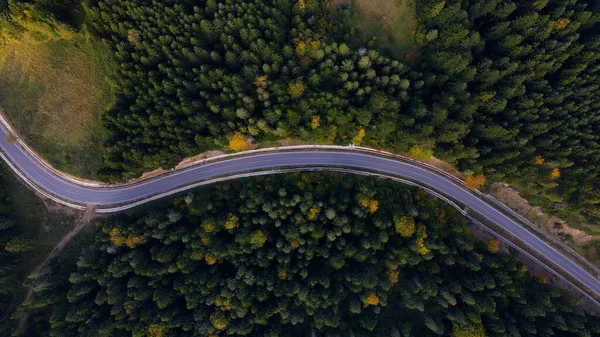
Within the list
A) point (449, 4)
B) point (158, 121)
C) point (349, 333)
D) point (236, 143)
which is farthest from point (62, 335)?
point (449, 4)

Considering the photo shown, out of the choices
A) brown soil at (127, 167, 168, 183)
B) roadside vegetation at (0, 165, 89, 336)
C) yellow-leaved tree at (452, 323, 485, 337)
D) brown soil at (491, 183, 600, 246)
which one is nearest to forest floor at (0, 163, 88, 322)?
roadside vegetation at (0, 165, 89, 336)

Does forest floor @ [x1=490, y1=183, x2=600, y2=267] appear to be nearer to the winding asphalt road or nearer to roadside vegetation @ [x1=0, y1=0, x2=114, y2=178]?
the winding asphalt road

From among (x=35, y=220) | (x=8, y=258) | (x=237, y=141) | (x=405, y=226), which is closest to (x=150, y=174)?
(x=237, y=141)

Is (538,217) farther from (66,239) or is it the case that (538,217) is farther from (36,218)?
(36,218)

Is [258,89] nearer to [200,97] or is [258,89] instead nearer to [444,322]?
[200,97]

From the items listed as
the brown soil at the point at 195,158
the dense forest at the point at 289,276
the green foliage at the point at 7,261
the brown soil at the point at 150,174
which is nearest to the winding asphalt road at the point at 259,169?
the brown soil at the point at 150,174
